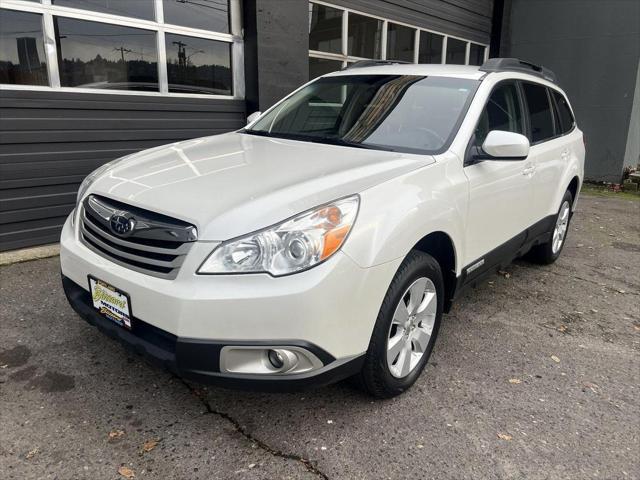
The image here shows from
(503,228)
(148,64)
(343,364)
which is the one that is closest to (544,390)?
(503,228)

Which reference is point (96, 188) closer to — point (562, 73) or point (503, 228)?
point (503, 228)

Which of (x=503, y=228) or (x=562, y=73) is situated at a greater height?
(x=562, y=73)

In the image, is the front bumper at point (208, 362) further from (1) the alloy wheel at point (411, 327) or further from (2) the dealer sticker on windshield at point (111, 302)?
(1) the alloy wheel at point (411, 327)

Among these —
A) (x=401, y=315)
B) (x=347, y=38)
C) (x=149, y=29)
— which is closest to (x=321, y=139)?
(x=401, y=315)

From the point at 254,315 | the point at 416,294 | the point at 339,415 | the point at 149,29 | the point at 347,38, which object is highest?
the point at 347,38

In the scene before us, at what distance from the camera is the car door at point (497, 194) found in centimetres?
309

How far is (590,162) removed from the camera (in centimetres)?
1077

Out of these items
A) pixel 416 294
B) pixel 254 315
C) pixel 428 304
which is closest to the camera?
pixel 254 315

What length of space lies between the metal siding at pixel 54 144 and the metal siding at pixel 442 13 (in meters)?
3.74

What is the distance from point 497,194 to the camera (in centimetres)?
332

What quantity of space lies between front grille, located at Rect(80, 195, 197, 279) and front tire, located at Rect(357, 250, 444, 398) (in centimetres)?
95

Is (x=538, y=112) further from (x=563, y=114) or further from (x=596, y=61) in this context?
(x=596, y=61)

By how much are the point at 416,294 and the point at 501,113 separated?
1676mm

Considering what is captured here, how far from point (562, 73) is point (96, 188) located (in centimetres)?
1103
